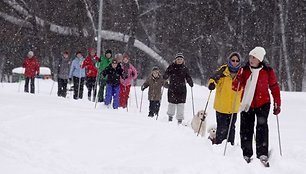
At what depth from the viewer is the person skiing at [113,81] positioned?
13.4 metres

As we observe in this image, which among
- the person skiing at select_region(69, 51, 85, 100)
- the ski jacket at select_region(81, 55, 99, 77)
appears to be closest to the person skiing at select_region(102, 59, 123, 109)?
the ski jacket at select_region(81, 55, 99, 77)

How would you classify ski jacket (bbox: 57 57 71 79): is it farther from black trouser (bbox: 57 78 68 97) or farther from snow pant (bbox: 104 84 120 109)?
snow pant (bbox: 104 84 120 109)

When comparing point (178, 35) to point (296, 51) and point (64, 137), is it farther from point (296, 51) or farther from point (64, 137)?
point (64, 137)

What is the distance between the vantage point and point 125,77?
1370 centimetres

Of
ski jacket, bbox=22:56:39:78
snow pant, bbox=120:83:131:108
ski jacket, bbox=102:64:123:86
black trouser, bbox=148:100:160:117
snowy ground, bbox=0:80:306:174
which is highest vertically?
ski jacket, bbox=22:56:39:78

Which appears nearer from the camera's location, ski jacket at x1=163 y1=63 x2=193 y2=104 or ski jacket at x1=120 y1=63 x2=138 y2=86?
ski jacket at x1=163 y1=63 x2=193 y2=104

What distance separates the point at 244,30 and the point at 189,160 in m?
25.8

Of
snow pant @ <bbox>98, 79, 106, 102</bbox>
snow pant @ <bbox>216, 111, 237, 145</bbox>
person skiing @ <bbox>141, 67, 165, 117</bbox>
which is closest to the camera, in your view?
snow pant @ <bbox>216, 111, 237, 145</bbox>

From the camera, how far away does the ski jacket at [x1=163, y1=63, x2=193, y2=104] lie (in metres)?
11.1

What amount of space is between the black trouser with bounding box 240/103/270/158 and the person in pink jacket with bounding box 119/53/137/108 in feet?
21.8

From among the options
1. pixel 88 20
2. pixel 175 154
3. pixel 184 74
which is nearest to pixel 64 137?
pixel 175 154

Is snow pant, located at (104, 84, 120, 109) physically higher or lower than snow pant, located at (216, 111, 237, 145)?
higher

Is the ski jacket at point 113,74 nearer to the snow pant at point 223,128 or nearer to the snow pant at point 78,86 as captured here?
the snow pant at point 78,86

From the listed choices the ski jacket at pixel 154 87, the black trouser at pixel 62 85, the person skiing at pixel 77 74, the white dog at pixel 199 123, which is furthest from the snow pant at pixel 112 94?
the black trouser at pixel 62 85
